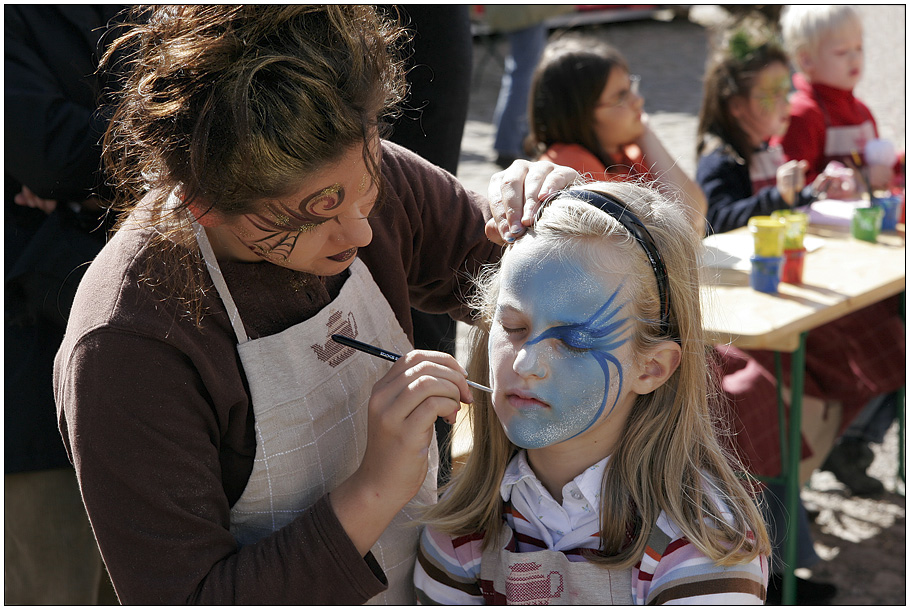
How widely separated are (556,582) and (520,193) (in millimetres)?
650

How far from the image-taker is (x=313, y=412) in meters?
1.40

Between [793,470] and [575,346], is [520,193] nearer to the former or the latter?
[575,346]

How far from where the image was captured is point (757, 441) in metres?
2.66

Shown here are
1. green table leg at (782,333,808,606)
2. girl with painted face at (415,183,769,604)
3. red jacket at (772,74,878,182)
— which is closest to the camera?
girl with painted face at (415,183,769,604)

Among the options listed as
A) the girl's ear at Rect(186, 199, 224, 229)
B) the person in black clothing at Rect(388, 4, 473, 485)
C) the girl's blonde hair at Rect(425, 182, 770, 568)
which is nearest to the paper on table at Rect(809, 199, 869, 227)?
the person in black clothing at Rect(388, 4, 473, 485)

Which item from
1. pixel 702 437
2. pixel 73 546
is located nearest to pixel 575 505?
pixel 702 437

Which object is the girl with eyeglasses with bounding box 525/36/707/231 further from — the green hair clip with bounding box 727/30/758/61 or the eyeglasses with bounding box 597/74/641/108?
the green hair clip with bounding box 727/30/758/61

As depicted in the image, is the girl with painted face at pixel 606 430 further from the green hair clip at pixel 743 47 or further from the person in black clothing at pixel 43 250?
the green hair clip at pixel 743 47

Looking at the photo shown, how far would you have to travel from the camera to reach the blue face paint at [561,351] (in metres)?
1.32

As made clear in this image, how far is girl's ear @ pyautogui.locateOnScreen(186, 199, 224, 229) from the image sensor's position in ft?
4.04

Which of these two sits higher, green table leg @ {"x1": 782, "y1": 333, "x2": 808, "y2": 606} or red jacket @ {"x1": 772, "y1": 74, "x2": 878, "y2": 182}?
red jacket @ {"x1": 772, "y1": 74, "x2": 878, "y2": 182}

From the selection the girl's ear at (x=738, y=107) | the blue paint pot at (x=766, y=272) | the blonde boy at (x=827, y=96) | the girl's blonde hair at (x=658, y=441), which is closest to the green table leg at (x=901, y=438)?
the blue paint pot at (x=766, y=272)

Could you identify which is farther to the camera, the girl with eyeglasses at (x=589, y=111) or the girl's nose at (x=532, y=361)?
the girl with eyeglasses at (x=589, y=111)

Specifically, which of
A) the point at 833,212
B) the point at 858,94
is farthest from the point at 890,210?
the point at 858,94
